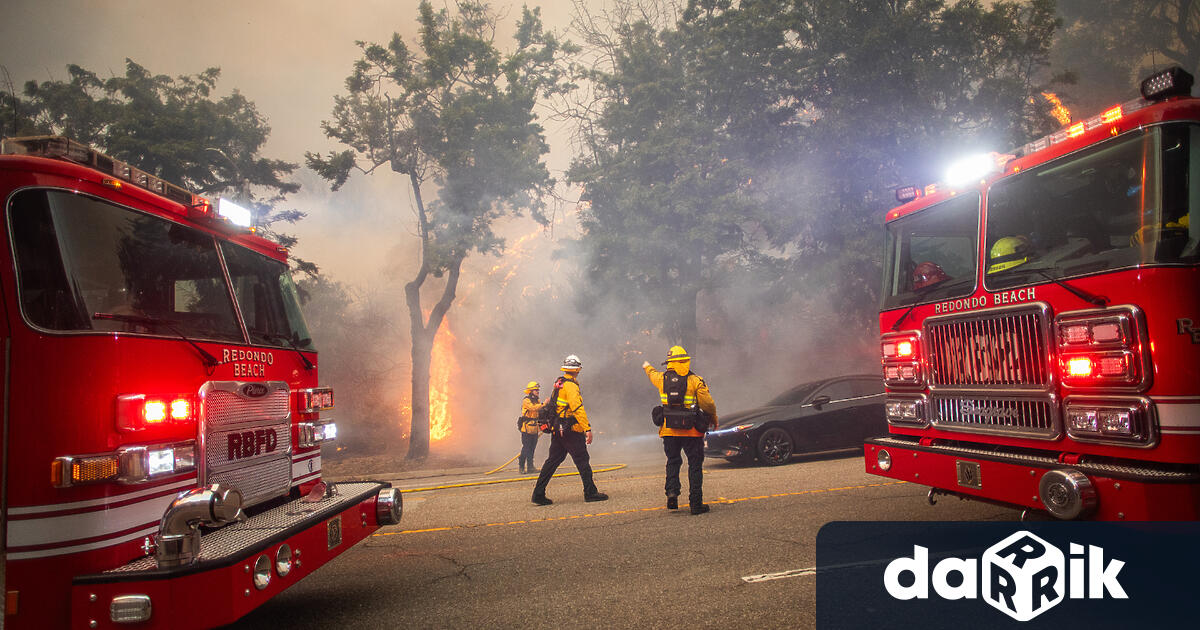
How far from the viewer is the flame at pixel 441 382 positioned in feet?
78.7

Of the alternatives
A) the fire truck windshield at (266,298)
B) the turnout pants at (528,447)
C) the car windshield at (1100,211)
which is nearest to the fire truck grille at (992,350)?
the car windshield at (1100,211)

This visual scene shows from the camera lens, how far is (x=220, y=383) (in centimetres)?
374

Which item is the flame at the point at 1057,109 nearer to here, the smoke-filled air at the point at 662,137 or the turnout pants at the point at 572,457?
the smoke-filled air at the point at 662,137

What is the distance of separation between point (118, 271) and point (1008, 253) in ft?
Answer: 18.3

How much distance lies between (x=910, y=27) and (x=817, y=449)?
13022 millimetres

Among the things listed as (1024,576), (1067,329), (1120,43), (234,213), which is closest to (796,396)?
(1024,576)

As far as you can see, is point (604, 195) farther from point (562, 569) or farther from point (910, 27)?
point (562, 569)

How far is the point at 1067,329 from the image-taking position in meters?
4.25

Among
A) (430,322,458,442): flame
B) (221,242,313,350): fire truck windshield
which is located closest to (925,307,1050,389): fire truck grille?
(221,242,313,350): fire truck windshield

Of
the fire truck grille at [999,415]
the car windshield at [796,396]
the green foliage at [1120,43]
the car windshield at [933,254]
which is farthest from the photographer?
the green foliage at [1120,43]

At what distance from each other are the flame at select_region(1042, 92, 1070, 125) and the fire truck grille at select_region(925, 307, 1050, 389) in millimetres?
17602

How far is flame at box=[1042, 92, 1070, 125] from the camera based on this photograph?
1919 cm

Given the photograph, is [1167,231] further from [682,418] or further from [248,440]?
[248,440]

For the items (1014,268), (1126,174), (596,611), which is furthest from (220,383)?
(1126,174)
